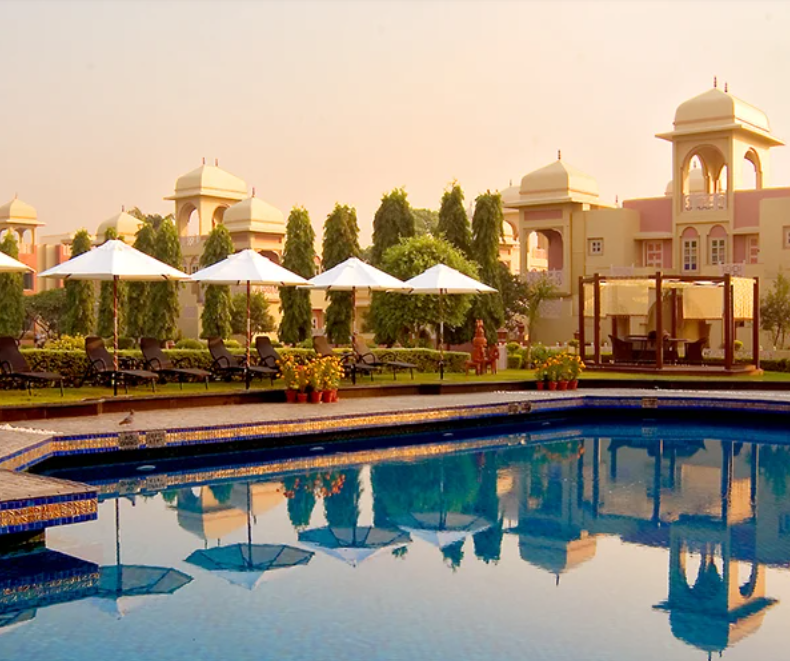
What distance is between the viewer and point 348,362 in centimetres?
2044

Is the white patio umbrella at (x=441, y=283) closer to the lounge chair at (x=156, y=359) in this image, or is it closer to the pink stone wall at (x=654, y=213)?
the lounge chair at (x=156, y=359)

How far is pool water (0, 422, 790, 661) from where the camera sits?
6.88m

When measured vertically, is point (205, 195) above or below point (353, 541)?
above

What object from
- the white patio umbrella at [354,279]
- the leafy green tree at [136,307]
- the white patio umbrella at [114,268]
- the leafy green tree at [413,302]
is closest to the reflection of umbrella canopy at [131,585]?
the white patio umbrella at [114,268]

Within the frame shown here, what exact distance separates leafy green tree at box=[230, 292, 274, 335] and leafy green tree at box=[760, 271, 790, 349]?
62.3 feet

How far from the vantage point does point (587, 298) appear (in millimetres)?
28578

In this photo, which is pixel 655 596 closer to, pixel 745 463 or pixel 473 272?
pixel 745 463

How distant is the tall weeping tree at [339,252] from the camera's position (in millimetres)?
31906

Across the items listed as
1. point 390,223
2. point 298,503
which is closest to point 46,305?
point 390,223

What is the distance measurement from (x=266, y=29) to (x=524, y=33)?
4823 millimetres

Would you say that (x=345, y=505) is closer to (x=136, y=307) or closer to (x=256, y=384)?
(x=256, y=384)

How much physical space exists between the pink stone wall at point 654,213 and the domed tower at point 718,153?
0.75 m

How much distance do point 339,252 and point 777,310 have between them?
13.2 meters

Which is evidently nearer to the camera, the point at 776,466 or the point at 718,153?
the point at 776,466
